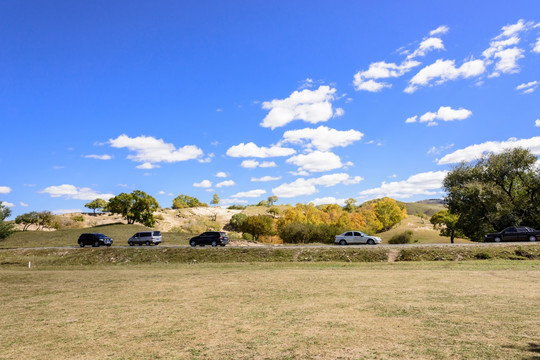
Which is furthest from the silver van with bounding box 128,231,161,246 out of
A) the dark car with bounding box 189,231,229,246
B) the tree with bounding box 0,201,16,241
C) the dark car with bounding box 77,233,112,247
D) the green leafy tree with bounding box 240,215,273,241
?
the green leafy tree with bounding box 240,215,273,241

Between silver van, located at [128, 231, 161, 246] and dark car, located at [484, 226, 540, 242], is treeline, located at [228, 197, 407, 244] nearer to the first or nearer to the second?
silver van, located at [128, 231, 161, 246]

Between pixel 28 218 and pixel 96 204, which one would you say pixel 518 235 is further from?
pixel 96 204

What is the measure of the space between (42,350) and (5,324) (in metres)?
4.28

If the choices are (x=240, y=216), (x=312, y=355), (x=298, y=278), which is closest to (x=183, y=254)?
(x=298, y=278)

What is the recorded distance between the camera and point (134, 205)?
307 ft

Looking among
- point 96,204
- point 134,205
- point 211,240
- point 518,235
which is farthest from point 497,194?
point 96,204

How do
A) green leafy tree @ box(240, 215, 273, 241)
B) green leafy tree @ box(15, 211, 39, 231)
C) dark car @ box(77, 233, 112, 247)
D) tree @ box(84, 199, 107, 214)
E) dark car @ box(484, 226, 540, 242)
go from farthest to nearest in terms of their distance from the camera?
tree @ box(84, 199, 107, 214) → green leafy tree @ box(15, 211, 39, 231) → green leafy tree @ box(240, 215, 273, 241) → dark car @ box(77, 233, 112, 247) → dark car @ box(484, 226, 540, 242)

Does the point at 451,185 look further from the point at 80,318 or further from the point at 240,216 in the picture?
the point at 240,216

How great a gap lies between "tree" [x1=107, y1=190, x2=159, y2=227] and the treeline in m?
26.2

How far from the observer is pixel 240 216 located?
12788 cm

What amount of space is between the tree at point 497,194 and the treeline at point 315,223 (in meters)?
22.5

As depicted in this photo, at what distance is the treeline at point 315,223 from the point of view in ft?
219

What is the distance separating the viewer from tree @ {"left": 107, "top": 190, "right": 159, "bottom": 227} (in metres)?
92.4

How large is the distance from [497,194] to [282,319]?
50.4m
